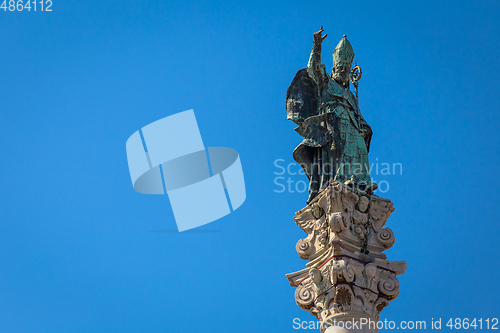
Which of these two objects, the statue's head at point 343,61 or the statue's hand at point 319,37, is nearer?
the statue's hand at point 319,37

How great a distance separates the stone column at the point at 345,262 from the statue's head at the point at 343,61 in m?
4.31

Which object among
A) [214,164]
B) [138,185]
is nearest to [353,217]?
[214,164]

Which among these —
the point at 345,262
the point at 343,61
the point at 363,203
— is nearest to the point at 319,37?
the point at 343,61

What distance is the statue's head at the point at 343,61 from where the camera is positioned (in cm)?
2028

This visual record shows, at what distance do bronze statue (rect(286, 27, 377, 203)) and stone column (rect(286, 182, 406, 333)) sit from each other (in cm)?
65

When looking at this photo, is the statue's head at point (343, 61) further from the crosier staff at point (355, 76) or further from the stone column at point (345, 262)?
the stone column at point (345, 262)

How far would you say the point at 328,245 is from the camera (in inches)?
659

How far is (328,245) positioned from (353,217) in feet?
3.32

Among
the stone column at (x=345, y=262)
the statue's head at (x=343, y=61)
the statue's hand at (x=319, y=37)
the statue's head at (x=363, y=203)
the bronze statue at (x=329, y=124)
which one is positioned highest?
the statue's head at (x=343, y=61)

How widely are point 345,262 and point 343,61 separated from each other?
22.4 feet

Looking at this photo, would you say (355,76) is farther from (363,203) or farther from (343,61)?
(363,203)

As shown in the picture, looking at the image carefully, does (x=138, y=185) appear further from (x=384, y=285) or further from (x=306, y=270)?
(x=384, y=285)

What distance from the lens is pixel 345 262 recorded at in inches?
636

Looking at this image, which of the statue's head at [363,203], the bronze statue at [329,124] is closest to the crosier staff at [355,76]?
the bronze statue at [329,124]
